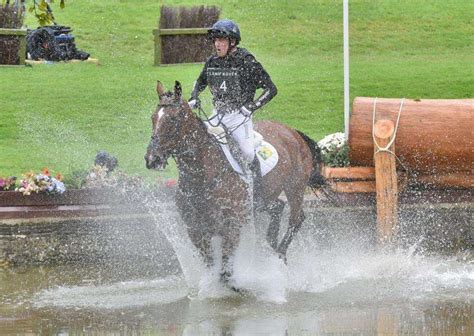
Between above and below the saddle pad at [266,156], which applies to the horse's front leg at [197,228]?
below

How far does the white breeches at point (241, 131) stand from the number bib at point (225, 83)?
7.5 inches

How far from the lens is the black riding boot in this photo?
14.1 m

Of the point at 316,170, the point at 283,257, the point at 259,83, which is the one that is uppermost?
the point at 259,83

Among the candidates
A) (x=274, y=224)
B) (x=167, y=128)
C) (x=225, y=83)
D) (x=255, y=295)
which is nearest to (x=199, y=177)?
(x=167, y=128)

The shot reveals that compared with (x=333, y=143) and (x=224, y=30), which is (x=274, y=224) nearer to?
(x=224, y=30)

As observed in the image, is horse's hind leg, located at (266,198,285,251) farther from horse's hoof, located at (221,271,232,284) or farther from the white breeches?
horse's hoof, located at (221,271,232,284)

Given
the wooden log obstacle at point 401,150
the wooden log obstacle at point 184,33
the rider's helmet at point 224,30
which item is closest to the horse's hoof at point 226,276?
the rider's helmet at point 224,30

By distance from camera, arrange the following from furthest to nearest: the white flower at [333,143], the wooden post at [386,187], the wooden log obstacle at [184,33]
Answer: the wooden log obstacle at [184,33], the white flower at [333,143], the wooden post at [386,187]

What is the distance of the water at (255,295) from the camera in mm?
12203

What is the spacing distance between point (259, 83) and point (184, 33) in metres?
10.4

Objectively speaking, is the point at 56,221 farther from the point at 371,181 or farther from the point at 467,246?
the point at 467,246

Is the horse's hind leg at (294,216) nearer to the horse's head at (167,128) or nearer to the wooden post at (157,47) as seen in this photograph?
the horse's head at (167,128)

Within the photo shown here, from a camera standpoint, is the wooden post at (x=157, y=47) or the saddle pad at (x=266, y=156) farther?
the wooden post at (x=157, y=47)

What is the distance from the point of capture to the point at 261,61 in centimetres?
2612
